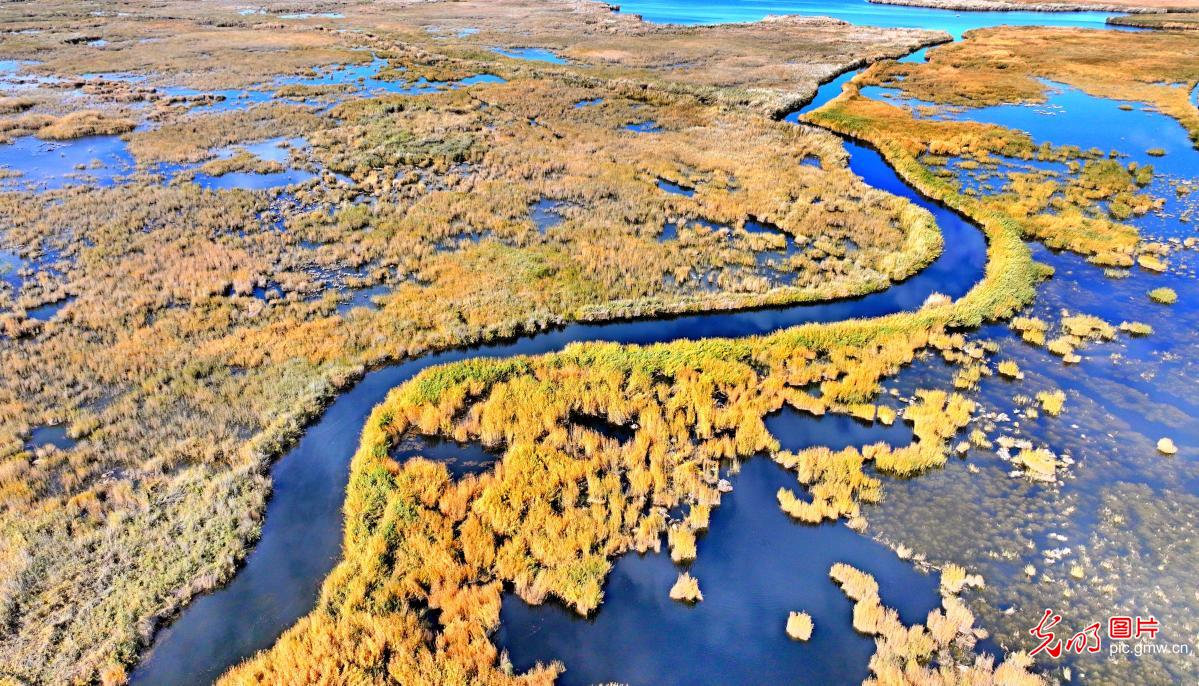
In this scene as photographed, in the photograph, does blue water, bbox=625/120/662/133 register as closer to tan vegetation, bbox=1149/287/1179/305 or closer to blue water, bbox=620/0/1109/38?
tan vegetation, bbox=1149/287/1179/305

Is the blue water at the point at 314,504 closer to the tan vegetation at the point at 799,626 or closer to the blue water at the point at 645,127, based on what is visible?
the tan vegetation at the point at 799,626

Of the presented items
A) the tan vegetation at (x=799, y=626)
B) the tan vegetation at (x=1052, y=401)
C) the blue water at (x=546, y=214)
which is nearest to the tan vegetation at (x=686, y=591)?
the tan vegetation at (x=799, y=626)

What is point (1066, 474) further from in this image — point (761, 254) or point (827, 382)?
point (761, 254)

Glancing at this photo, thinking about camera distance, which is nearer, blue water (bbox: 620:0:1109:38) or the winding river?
the winding river

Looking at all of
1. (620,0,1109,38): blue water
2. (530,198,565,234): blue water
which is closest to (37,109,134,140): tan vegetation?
(530,198,565,234): blue water

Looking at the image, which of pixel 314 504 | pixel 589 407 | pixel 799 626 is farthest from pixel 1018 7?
pixel 314 504

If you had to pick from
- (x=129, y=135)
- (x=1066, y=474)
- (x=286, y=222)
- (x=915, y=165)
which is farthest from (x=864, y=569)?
(x=129, y=135)

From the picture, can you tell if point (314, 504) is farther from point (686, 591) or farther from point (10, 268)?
point (10, 268)
